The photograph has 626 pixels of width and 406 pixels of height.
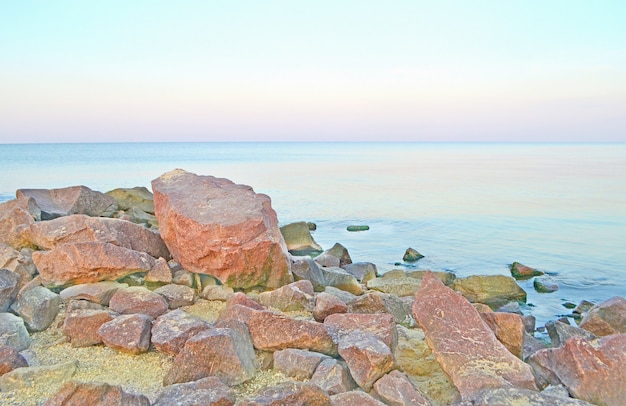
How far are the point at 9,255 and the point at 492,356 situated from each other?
20.0ft

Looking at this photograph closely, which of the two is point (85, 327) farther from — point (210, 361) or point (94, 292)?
point (210, 361)

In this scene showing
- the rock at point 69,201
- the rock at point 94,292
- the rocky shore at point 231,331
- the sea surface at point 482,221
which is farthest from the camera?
the sea surface at point 482,221

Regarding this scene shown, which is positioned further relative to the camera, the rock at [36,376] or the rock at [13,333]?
the rock at [13,333]

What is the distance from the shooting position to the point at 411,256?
15047 mm

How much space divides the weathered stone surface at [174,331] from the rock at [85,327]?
58cm

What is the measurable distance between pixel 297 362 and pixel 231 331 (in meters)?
0.64

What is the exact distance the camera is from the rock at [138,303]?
594 centimetres

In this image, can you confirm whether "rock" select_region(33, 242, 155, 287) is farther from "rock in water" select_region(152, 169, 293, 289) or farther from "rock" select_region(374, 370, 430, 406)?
"rock" select_region(374, 370, 430, 406)

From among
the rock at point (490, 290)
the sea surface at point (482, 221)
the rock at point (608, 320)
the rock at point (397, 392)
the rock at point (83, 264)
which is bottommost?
the sea surface at point (482, 221)

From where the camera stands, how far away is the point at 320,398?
4105 millimetres

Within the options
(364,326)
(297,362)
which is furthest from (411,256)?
(297,362)

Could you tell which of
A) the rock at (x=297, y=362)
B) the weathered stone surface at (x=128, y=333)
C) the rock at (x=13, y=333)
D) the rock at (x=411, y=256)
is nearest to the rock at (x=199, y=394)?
the rock at (x=297, y=362)

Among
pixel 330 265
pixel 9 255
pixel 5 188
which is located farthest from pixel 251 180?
pixel 9 255

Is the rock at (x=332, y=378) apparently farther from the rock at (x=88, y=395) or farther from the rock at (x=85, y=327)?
the rock at (x=85, y=327)
